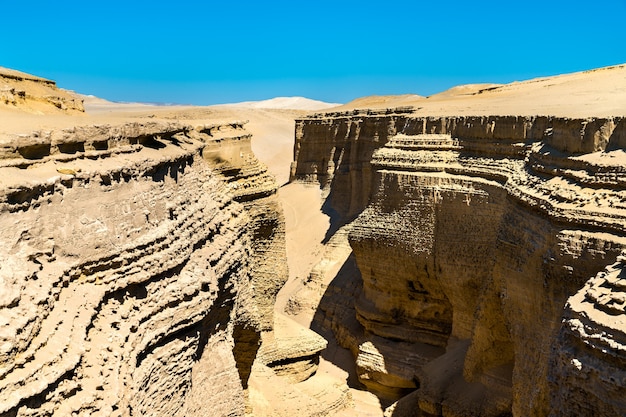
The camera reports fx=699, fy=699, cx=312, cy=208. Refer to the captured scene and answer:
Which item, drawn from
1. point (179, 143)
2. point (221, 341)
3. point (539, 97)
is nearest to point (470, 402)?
point (221, 341)

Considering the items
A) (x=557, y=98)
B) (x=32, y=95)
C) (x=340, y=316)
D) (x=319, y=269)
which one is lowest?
(x=340, y=316)

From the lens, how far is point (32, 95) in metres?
13.2

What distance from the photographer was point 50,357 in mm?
6383

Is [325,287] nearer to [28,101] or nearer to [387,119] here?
[387,119]

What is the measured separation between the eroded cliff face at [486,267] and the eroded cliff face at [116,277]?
461 cm

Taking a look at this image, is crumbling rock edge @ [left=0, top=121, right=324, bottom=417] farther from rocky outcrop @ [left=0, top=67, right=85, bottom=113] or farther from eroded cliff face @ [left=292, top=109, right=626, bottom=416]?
eroded cliff face @ [left=292, top=109, right=626, bottom=416]

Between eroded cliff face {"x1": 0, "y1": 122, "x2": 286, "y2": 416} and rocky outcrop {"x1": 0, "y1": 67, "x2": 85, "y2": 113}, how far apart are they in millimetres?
2949

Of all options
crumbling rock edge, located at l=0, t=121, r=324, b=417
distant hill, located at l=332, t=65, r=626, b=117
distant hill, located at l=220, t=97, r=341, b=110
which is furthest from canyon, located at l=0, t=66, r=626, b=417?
distant hill, located at l=220, t=97, r=341, b=110

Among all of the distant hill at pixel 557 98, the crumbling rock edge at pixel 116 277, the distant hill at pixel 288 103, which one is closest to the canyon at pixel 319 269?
the crumbling rock edge at pixel 116 277

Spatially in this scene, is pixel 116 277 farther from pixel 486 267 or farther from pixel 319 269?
pixel 319 269

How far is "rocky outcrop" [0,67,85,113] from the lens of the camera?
467 inches

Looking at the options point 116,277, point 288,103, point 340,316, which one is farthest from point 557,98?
point 288,103

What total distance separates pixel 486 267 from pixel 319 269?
839 centimetres

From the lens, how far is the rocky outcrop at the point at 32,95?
11.9m
